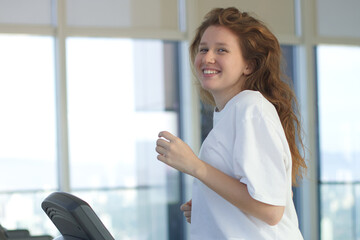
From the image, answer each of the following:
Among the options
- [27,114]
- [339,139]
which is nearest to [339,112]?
[339,139]

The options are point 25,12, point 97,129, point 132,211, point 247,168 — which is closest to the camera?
point 247,168

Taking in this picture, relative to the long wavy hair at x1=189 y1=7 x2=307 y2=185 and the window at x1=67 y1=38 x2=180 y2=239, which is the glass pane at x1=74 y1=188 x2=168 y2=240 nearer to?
the window at x1=67 y1=38 x2=180 y2=239

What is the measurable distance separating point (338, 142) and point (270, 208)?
4.83m

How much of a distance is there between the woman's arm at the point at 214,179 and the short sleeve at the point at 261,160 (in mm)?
23

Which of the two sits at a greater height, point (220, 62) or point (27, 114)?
point (220, 62)

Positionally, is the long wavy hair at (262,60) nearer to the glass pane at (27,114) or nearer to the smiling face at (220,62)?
the smiling face at (220,62)

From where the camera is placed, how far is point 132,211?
5.01 meters

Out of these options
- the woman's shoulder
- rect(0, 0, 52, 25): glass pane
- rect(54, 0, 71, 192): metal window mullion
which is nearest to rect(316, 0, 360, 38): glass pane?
rect(54, 0, 71, 192): metal window mullion

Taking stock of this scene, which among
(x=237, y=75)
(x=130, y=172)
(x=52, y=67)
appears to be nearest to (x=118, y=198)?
(x=130, y=172)

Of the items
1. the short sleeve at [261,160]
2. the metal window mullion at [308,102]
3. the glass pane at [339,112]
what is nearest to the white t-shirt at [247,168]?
the short sleeve at [261,160]

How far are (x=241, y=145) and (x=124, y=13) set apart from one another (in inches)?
159

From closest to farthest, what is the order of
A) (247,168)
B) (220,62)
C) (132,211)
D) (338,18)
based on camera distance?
(247,168) < (220,62) < (132,211) < (338,18)

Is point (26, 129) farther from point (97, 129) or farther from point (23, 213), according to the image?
point (23, 213)

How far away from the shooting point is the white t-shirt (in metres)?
1.10
